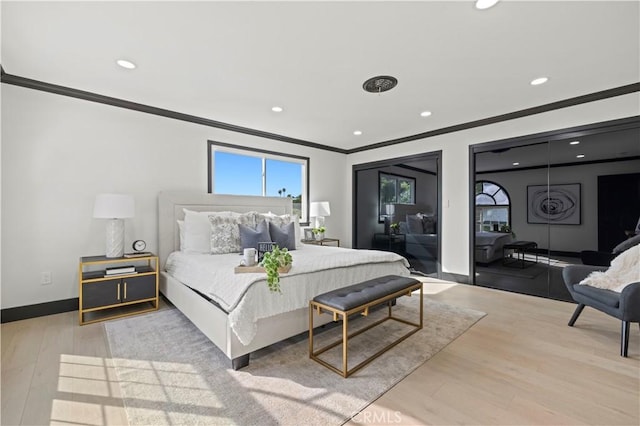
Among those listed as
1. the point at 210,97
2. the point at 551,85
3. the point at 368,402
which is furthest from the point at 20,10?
the point at 551,85

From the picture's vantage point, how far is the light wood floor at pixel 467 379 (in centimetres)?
164

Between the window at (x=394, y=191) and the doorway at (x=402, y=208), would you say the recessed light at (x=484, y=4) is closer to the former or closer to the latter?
the doorway at (x=402, y=208)

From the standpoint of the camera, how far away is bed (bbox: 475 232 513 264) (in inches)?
169

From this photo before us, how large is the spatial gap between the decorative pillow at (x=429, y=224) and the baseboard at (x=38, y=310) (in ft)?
17.0

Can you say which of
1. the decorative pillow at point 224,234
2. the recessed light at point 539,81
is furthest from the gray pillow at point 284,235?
the recessed light at point 539,81

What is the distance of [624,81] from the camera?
3.07 metres

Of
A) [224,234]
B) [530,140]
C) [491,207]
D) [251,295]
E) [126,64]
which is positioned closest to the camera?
[251,295]

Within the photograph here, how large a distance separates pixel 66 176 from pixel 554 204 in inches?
239

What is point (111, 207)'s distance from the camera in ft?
10.2

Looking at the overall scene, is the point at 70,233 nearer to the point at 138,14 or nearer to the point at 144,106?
the point at 144,106

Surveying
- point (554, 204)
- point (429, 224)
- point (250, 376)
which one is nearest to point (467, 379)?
point (250, 376)

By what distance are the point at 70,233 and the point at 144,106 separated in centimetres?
177

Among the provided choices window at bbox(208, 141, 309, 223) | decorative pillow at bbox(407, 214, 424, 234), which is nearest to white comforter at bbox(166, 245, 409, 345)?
window at bbox(208, 141, 309, 223)

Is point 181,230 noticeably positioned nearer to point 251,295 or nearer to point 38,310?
point 38,310
